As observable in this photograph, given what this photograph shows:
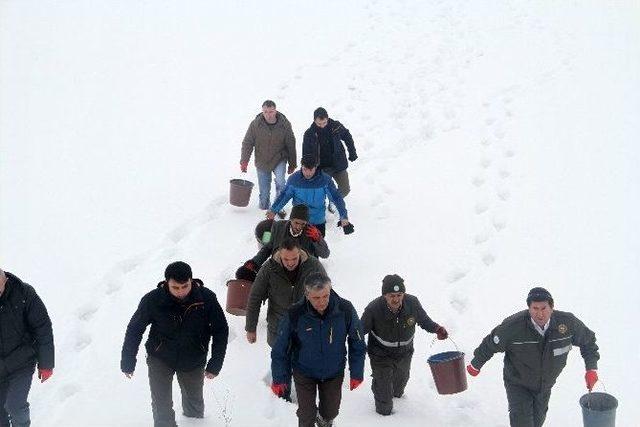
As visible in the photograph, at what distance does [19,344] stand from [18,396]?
0.43m

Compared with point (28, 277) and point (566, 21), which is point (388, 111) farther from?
A: point (28, 277)

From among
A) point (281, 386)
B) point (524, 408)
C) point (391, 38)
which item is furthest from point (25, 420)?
point (391, 38)

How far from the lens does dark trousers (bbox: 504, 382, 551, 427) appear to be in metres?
5.08

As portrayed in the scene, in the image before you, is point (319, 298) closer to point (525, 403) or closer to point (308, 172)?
point (525, 403)

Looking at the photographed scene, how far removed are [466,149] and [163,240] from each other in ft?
16.1

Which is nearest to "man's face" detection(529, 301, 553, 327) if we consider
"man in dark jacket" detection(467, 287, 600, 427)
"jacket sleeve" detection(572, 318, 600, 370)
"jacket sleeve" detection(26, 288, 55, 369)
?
"man in dark jacket" detection(467, 287, 600, 427)

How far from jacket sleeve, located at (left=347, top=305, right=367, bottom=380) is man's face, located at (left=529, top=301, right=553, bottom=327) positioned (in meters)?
1.24

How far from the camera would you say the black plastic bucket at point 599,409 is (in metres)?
4.79

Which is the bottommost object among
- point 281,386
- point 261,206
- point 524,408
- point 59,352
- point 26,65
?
point 524,408

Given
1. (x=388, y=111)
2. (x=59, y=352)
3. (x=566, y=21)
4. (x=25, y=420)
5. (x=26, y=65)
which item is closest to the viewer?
(x=25, y=420)

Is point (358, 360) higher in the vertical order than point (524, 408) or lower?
higher

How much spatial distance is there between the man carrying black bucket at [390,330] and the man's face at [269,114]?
12.8ft

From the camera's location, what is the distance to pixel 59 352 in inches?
265

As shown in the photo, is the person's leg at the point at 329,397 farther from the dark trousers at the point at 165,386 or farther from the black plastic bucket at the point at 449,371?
the dark trousers at the point at 165,386
